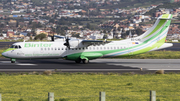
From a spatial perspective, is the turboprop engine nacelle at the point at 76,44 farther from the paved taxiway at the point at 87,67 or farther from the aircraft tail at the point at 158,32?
the aircraft tail at the point at 158,32

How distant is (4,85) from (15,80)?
2.16 metres

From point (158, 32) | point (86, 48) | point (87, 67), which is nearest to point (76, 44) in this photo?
point (86, 48)

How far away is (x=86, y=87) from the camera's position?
2112 cm

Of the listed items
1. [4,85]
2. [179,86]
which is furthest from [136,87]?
[4,85]

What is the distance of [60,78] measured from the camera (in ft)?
82.9

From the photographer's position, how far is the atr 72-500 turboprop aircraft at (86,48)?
122 ft

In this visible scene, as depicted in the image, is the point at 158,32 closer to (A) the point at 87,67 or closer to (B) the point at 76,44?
(B) the point at 76,44

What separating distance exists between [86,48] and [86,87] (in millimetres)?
17548

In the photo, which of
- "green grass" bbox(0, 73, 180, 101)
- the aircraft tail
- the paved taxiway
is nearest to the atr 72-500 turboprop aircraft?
the aircraft tail

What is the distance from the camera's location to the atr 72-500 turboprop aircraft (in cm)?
3722

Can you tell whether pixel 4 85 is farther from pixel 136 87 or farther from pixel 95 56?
pixel 95 56

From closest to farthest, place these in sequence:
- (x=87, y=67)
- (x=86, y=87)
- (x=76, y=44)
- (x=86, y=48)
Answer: (x=86, y=87) < (x=87, y=67) < (x=76, y=44) < (x=86, y=48)

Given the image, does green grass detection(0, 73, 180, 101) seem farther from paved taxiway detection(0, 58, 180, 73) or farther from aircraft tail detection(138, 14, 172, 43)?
aircraft tail detection(138, 14, 172, 43)

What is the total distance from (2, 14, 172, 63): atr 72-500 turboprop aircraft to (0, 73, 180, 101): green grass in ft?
35.3
